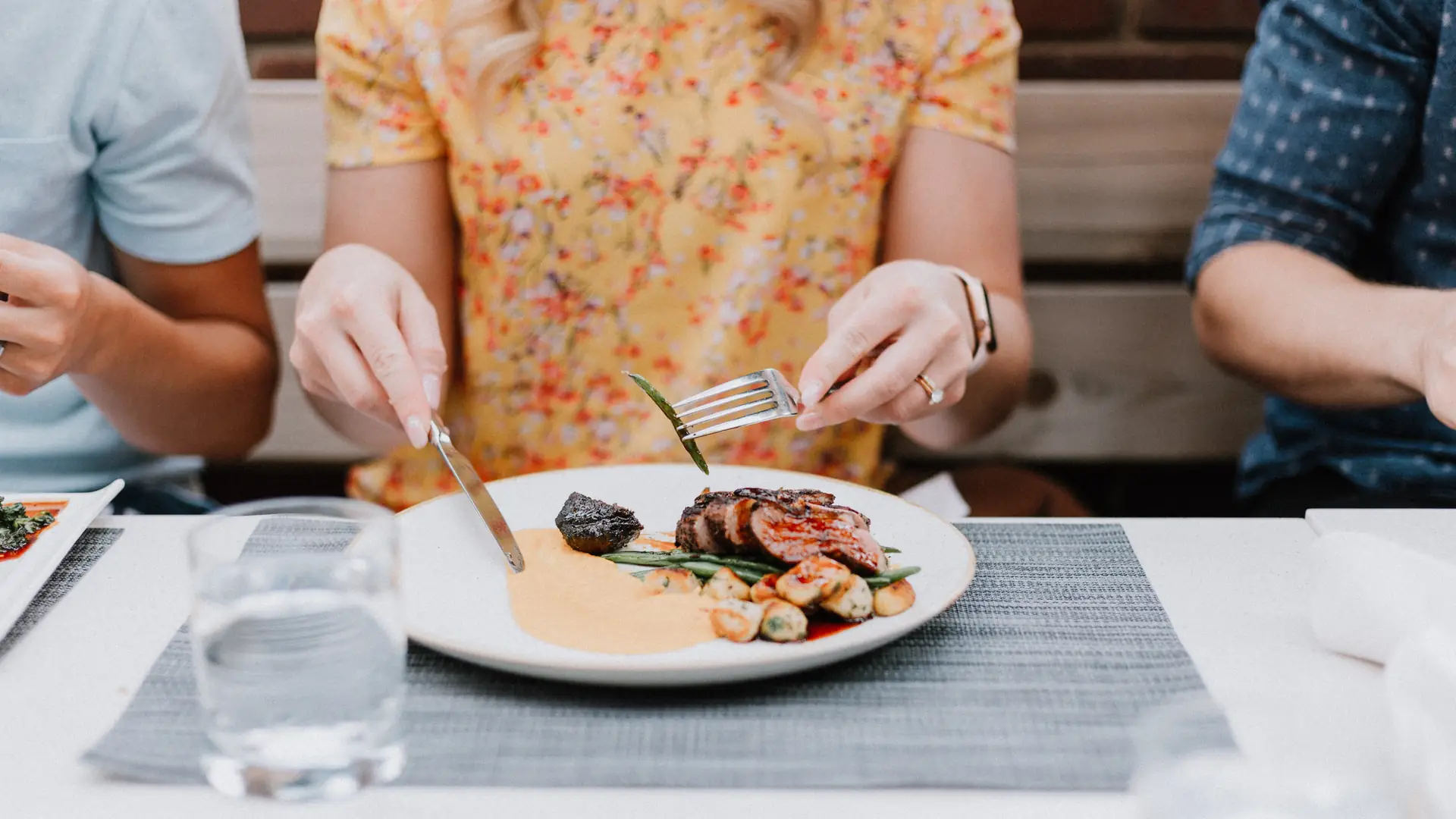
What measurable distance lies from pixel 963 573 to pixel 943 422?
0.57 metres

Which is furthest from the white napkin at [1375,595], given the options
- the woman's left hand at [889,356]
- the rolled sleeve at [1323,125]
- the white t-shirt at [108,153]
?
the white t-shirt at [108,153]

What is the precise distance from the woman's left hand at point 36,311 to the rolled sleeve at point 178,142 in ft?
0.80

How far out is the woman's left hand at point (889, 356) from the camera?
95cm

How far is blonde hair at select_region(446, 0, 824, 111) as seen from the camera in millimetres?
1273

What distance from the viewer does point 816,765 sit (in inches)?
25.6

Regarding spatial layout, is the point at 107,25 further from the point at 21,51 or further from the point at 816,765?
the point at 816,765

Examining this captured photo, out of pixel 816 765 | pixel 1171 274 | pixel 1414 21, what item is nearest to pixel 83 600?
pixel 816 765

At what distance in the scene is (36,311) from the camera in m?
1.02

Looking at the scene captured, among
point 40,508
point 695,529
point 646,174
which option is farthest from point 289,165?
point 695,529

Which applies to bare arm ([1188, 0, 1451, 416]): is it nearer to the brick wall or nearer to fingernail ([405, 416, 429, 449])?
the brick wall

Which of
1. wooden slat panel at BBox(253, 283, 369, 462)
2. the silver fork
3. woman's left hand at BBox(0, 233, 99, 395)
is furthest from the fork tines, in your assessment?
wooden slat panel at BBox(253, 283, 369, 462)

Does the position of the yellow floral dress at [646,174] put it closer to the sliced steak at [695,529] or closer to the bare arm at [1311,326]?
the bare arm at [1311,326]

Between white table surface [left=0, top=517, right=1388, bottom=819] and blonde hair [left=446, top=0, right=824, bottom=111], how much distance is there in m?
0.58

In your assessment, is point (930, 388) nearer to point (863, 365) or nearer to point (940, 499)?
point (863, 365)
